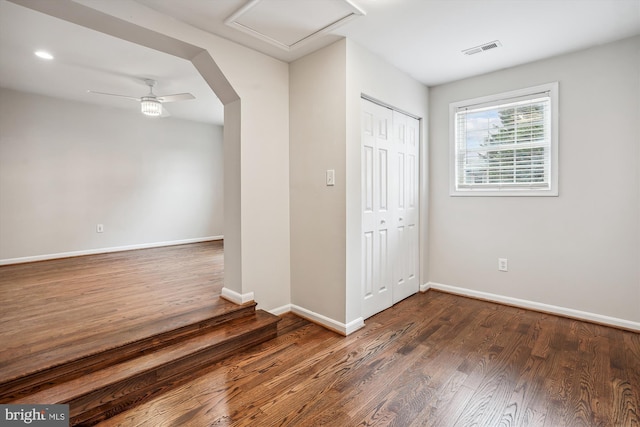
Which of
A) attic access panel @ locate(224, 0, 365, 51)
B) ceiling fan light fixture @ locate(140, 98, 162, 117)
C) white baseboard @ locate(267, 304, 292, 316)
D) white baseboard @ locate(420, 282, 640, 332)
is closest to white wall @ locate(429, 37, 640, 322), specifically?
white baseboard @ locate(420, 282, 640, 332)

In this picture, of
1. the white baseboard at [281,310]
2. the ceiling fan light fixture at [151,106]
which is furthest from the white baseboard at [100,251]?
the white baseboard at [281,310]

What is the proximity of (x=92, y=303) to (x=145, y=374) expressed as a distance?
52.5 inches

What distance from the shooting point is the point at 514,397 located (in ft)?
6.12

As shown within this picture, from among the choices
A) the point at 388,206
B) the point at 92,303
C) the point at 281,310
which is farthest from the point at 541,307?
the point at 92,303

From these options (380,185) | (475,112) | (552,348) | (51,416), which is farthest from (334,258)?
(475,112)

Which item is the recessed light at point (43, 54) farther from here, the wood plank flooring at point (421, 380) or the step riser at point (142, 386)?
the wood plank flooring at point (421, 380)

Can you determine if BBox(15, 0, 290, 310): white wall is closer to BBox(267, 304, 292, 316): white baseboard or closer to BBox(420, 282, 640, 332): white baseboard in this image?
BBox(267, 304, 292, 316): white baseboard

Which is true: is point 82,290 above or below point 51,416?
above

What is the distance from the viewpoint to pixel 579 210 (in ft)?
9.57

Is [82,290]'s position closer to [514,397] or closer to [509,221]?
[514,397]

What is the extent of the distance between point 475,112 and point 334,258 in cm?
235

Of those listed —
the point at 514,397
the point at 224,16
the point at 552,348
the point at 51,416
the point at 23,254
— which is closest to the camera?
the point at 51,416

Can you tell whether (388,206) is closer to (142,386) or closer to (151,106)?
(142,386)

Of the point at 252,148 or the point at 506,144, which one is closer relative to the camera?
the point at 252,148
